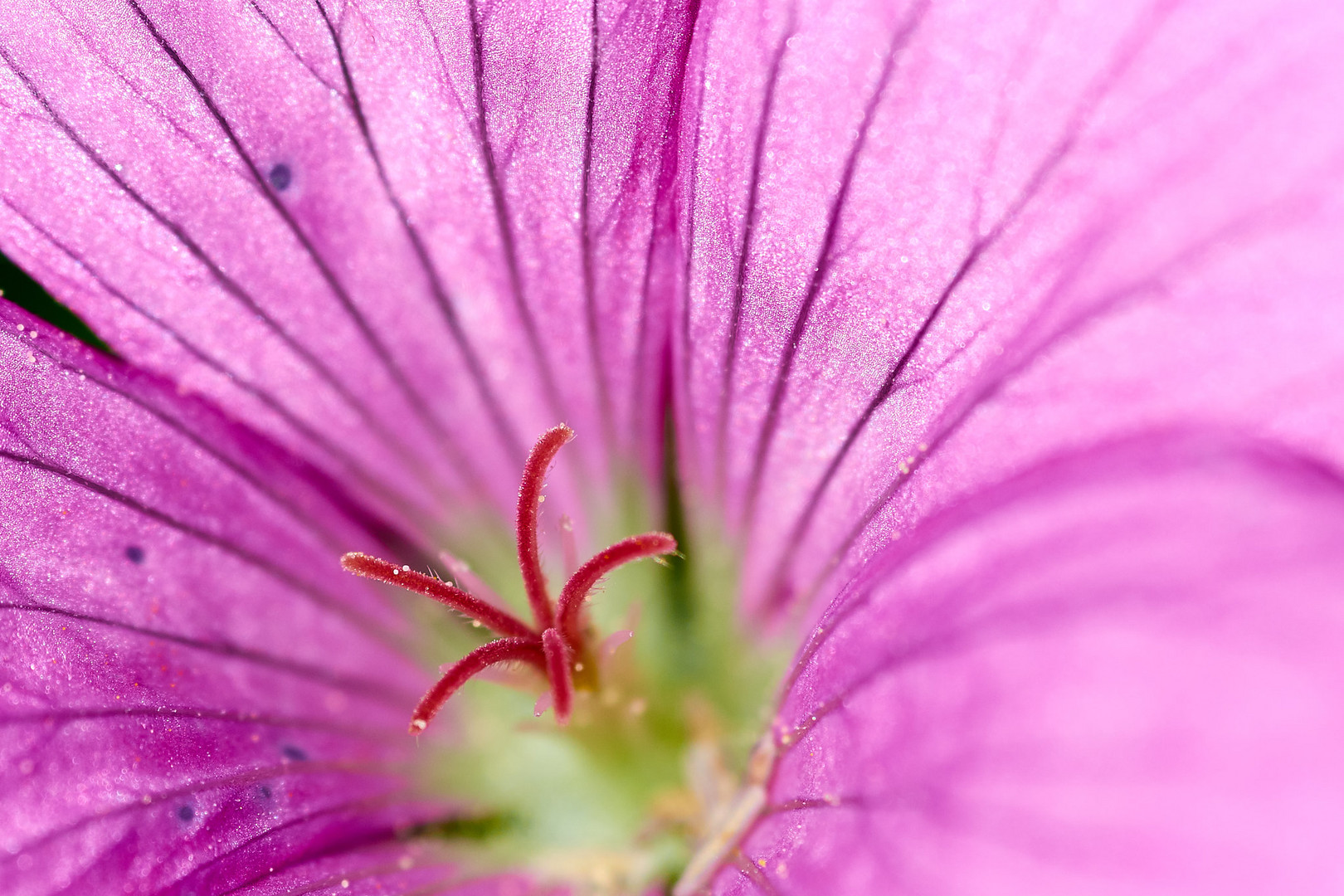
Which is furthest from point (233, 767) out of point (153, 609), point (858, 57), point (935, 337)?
point (858, 57)

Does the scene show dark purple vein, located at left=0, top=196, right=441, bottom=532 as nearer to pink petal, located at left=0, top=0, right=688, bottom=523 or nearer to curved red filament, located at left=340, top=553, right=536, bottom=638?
pink petal, located at left=0, top=0, right=688, bottom=523

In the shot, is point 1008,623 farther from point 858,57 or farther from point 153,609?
point 153,609

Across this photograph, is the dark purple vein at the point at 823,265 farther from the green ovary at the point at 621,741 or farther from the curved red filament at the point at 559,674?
the curved red filament at the point at 559,674

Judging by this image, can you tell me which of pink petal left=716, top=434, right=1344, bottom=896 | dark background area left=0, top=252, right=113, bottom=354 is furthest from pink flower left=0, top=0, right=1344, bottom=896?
dark background area left=0, top=252, right=113, bottom=354

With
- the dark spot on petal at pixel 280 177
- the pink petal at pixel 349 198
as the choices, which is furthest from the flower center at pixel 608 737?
the dark spot on petal at pixel 280 177

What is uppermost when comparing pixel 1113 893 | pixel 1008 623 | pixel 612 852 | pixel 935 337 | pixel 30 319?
pixel 30 319

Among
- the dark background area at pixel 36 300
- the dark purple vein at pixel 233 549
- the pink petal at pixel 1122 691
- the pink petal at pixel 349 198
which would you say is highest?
the dark background area at pixel 36 300
